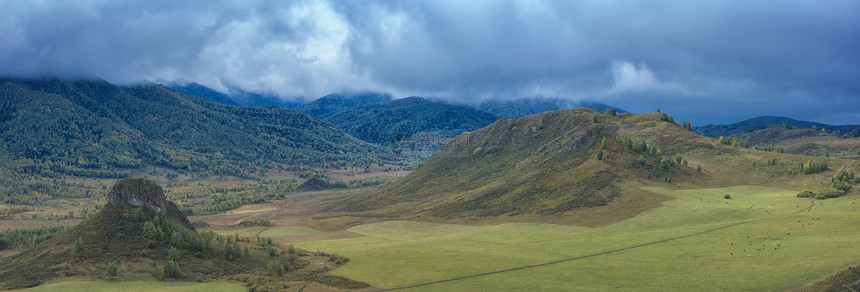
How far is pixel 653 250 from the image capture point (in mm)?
62812

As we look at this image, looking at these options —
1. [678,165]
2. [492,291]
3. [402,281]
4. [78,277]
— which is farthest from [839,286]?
[678,165]

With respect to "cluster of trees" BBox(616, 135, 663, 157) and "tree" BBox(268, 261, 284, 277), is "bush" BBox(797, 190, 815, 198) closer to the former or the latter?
"cluster of trees" BBox(616, 135, 663, 157)

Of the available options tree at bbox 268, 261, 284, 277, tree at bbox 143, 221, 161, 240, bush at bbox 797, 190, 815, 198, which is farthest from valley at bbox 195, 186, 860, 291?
tree at bbox 143, 221, 161, 240

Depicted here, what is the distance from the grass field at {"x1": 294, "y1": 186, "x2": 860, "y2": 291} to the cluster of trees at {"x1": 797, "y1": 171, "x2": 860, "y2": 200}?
4085 mm

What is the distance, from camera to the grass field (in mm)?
47656

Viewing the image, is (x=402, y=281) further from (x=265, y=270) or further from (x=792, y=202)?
(x=792, y=202)

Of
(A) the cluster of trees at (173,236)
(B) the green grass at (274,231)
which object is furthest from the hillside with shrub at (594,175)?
(A) the cluster of trees at (173,236)

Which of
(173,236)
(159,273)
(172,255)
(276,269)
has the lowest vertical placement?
(276,269)

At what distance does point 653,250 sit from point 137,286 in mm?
64759

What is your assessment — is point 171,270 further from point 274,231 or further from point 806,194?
point 806,194

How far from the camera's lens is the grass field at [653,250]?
4766 cm

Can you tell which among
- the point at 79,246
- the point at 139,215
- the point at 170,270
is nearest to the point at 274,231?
the point at 139,215

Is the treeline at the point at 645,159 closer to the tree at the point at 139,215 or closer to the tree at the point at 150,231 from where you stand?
the tree at the point at 150,231

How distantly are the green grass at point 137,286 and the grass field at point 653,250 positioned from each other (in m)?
16.4
